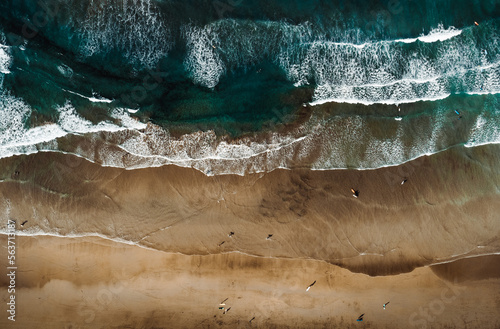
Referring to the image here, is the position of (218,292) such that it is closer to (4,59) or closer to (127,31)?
(127,31)

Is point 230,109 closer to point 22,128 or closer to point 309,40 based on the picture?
point 309,40

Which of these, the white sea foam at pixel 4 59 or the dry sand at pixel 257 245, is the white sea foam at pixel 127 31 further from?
the dry sand at pixel 257 245

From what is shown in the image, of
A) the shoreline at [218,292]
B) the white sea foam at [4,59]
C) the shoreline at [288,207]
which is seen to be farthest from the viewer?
the shoreline at [218,292]

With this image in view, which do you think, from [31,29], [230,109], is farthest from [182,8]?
[31,29]

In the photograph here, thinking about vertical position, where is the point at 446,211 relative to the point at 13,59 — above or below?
below

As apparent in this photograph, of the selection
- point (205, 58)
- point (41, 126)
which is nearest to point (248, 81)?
point (205, 58)

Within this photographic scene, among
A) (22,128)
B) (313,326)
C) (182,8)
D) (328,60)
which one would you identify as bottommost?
(313,326)

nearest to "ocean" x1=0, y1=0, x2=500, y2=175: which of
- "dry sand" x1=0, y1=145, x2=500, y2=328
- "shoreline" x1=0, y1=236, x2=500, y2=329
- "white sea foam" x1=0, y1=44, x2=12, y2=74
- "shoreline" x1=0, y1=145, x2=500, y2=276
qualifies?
"white sea foam" x1=0, y1=44, x2=12, y2=74

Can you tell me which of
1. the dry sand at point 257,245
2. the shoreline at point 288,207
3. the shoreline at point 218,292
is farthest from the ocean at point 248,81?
the shoreline at point 218,292
